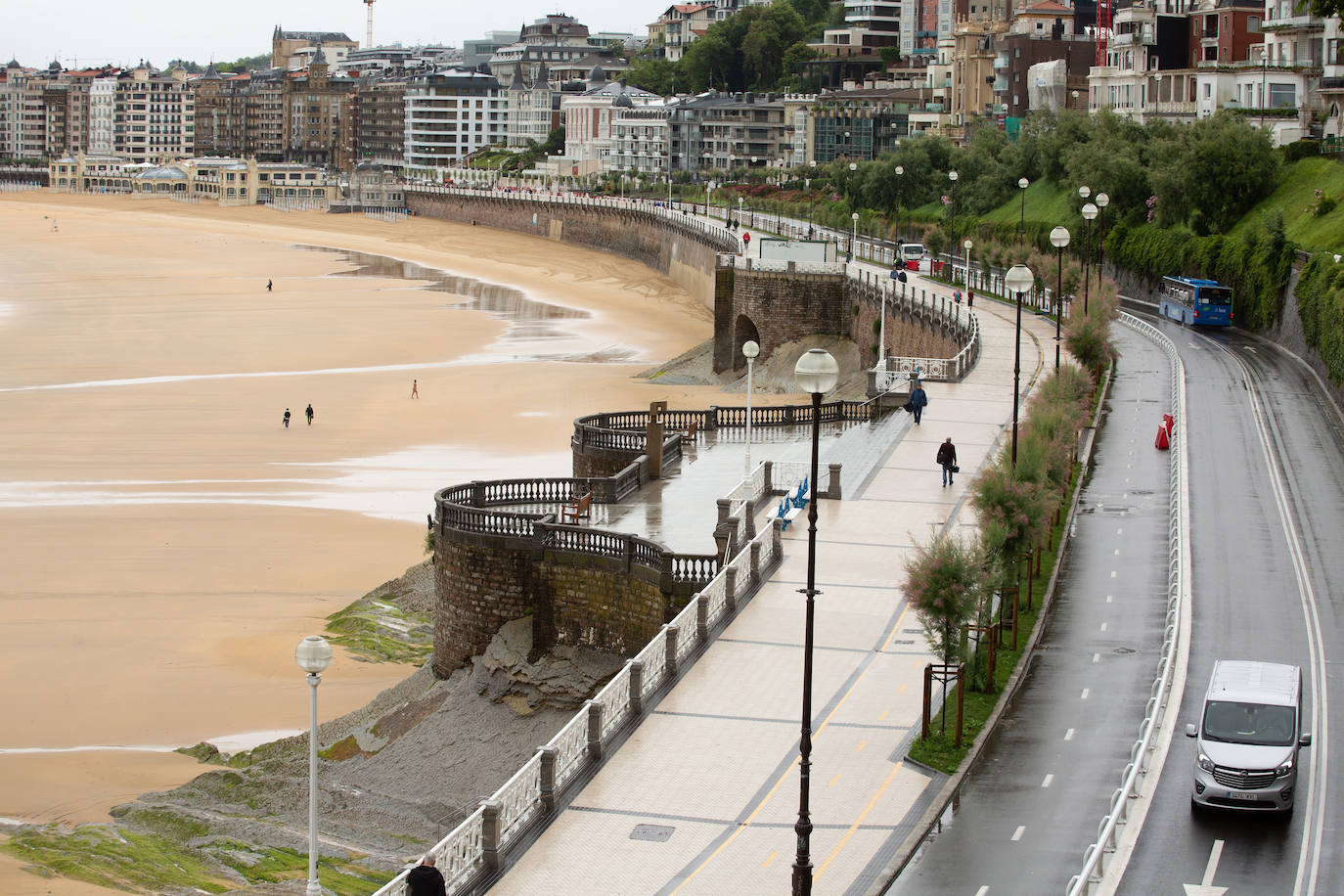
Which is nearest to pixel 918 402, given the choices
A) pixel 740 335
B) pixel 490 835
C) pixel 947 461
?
pixel 947 461

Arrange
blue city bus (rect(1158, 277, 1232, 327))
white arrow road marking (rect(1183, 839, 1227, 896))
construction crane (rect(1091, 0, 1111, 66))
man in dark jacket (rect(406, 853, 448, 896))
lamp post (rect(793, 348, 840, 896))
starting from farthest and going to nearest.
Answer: construction crane (rect(1091, 0, 1111, 66))
blue city bus (rect(1158, 277, 1232, 327))
white arrow road marking (rect(1183, 839, 1227, 896))
lamp post (rect(793, 348, 840, 896))
man in dark jacket (rect(406, 853, 448, 896))

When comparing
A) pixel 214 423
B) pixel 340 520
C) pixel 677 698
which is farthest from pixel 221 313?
pixel 677 698

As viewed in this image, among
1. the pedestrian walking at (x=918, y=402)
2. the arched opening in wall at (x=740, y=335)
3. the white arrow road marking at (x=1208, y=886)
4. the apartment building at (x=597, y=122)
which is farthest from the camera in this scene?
the apartment building at (x=597, y=122)

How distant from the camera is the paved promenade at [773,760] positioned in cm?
1777

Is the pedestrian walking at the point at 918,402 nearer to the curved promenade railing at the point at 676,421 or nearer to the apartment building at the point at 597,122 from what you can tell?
the curved promenade railing at the point at 676,421

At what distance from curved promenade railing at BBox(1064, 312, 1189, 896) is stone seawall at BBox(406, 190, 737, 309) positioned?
52.7 meters

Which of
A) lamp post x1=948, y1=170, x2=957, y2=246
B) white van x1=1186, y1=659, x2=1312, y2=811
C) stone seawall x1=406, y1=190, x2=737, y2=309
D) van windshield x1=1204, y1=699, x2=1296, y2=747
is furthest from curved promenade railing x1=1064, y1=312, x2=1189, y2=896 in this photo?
stone seawall x1=406, y1=190, x2=737, y2=309

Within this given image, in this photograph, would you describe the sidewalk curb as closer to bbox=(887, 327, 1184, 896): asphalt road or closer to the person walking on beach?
bbox=(887, 327, 1184, 896): asphalt road

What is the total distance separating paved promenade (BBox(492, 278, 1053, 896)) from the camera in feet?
58.3

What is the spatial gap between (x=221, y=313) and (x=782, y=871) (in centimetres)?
7697

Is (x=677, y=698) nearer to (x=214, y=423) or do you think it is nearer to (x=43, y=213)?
(x=214, y=423)

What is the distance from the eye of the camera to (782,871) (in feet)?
57.8

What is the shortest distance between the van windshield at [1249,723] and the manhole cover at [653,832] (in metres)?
6.28

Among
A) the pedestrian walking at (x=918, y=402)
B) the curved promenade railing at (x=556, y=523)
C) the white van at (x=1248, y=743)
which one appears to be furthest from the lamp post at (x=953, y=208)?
the white van at (x=1248, y=743)
